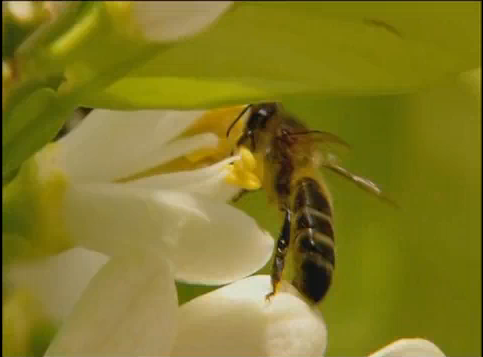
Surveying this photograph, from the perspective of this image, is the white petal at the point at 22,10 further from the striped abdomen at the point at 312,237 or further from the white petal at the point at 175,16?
the striped abdomen at the point at 312,237

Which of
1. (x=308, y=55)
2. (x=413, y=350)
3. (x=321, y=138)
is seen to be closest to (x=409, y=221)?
(x=321, y=138)

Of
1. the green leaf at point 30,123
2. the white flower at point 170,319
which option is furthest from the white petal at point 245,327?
the green leaf at point 30,123

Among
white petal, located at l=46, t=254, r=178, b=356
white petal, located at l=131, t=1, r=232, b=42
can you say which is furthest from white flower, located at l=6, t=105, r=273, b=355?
white petal, located at l=131, t=1, r=232, b=42

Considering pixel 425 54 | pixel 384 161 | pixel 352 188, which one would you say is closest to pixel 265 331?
pixel 425 54

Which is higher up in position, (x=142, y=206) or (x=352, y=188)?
(x=142, y=206)

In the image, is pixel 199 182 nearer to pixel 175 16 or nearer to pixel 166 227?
pixel 166 227

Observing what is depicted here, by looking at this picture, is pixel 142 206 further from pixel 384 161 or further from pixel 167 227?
pixel 384 161

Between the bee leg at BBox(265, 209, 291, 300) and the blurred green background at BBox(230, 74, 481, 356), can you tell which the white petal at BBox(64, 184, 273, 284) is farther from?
the blurred green background at BBox(230, 74, 481, 356)
